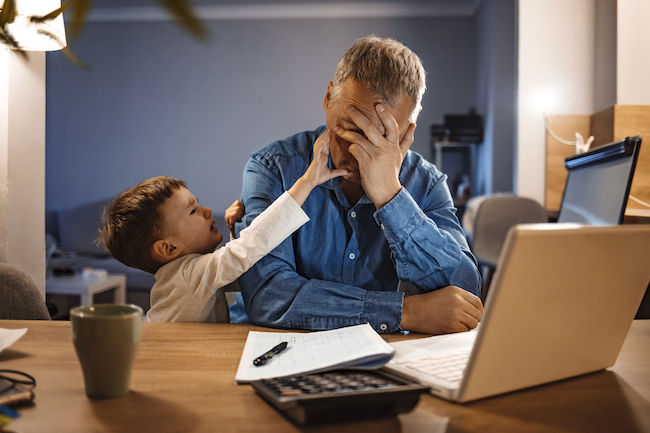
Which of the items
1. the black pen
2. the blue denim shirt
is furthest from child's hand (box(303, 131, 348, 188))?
the black pen

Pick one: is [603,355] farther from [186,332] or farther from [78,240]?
[78,240]

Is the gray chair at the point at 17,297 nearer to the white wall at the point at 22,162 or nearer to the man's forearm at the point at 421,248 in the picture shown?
the white wall at the point at 22,162

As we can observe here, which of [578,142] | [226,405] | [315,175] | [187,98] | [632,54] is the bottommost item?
[226,405]

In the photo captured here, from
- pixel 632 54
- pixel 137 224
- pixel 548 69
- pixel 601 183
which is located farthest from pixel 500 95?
pixel 137 224

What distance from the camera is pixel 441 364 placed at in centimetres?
67

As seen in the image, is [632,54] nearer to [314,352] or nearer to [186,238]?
[186,238]

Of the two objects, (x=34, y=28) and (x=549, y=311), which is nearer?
(x=549, y=311)

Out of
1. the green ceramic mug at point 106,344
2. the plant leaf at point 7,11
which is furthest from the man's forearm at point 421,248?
the plant leaf at point 7,11

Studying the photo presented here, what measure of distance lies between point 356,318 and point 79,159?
5509 mm

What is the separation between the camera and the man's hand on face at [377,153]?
109 centimetres

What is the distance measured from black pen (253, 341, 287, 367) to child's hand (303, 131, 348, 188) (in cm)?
48

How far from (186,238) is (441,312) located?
0.69 m

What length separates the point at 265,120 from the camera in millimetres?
5461

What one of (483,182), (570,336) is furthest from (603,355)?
(483,182)
